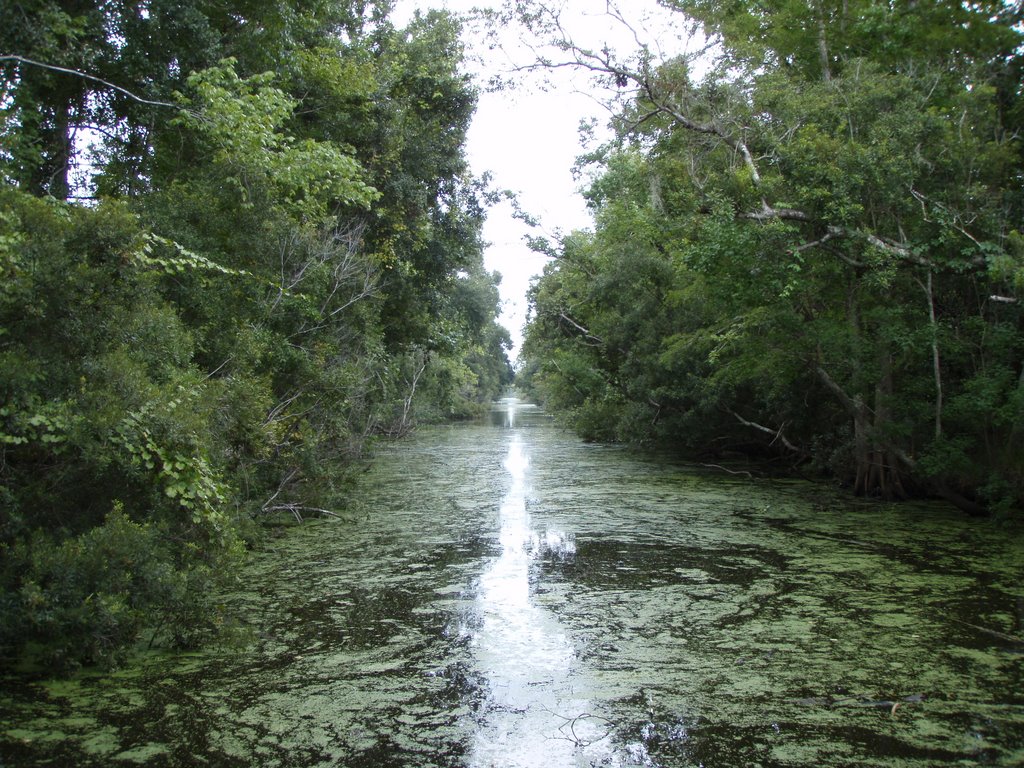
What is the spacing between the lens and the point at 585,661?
4422 mm

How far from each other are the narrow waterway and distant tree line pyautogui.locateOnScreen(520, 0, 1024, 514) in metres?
1.66

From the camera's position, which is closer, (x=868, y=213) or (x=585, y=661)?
(x=585, y=661)

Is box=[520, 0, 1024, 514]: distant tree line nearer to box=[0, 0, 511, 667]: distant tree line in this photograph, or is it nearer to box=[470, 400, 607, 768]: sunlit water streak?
box=[0, 0, 511, 667]: distant tree line

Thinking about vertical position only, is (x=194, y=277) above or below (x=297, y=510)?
above

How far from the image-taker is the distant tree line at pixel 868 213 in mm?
8375

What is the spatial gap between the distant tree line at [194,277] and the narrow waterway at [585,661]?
0.63m

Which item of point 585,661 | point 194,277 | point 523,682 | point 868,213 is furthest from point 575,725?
point 868,213

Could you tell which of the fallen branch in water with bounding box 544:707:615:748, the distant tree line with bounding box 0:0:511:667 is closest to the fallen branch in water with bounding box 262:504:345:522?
the distant tree line with bounding box 0:0:511:667

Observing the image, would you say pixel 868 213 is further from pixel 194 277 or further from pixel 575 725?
pixel 575 725

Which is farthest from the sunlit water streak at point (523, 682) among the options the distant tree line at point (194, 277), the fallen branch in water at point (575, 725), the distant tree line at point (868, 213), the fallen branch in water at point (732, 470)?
the fallen branch in water at point (732, 470)

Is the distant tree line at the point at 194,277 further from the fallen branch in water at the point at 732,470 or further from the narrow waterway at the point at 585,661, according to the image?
the fallen branch in water at the point at 732,470

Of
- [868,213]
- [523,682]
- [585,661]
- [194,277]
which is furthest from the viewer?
[868,213]

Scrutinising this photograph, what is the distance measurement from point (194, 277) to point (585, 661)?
5155 mm

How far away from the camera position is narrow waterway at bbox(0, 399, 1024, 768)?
3348mm
